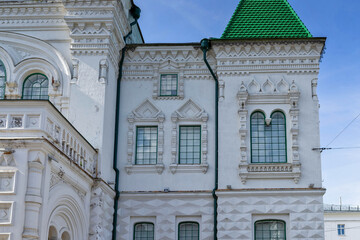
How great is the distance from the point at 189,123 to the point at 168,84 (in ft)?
5.46

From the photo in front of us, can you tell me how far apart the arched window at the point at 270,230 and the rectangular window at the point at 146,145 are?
4.19m

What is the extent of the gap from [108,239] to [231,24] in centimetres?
889

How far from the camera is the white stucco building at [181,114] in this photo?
67.1ft

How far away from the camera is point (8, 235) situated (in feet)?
45.9

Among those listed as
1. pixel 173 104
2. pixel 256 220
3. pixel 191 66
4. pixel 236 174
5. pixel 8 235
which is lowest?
pixel 8 235

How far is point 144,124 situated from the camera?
21.9 meters

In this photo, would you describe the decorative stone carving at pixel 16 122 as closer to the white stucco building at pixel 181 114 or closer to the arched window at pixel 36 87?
the white stucco building at pixel 181 114

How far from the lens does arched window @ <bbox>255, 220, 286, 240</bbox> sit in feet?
67.1

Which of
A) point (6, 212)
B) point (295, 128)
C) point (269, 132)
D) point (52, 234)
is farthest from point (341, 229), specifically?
point (6, 212)

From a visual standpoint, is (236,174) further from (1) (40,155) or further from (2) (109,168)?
(1) (40,155)

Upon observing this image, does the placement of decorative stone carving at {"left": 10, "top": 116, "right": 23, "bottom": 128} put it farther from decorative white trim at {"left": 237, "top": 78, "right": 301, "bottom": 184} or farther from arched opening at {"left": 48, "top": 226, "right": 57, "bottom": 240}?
decorative white trim at {"left": 237, "top": 78, "right": 301, "bottom": 184}

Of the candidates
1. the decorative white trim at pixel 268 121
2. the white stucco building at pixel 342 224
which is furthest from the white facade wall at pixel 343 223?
the decorative white trim at pixel 268 121

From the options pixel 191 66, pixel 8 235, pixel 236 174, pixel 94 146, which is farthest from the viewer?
pixel 191 66

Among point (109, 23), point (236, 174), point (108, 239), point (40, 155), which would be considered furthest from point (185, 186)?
point (40, 155)
